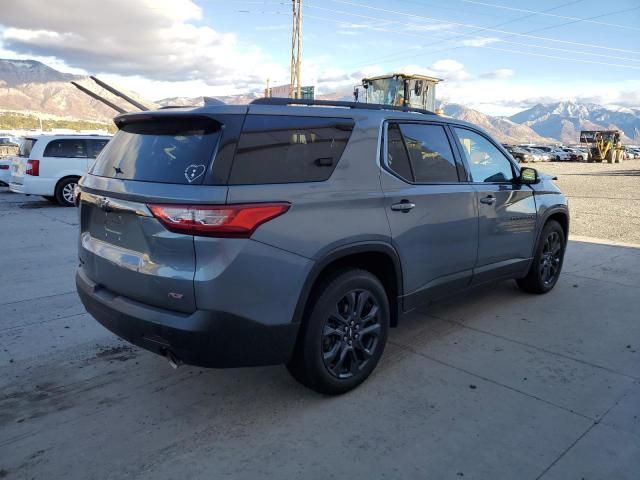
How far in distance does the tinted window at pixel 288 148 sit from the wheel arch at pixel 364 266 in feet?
1.58

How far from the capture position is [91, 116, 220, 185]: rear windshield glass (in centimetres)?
271

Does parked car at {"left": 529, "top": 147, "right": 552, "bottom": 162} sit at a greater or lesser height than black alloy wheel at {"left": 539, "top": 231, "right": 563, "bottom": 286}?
greater

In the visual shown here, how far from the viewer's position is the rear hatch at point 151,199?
2623mm

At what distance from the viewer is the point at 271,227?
2727 millimetres

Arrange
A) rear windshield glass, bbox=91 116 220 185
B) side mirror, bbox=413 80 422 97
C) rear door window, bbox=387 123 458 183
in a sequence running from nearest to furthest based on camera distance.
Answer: rear windshield glass, bbox=91 116 220 185 < rear door window, bbox=387 123 458 183 < side mirror, bbox=413 80 422 97

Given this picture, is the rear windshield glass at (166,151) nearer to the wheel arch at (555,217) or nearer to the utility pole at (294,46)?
the wheel arch at (555,217)

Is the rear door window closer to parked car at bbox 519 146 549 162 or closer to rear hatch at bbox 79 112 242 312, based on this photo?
rear hatch at bbox 79 112 242 312

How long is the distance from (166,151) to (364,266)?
4.86 ft

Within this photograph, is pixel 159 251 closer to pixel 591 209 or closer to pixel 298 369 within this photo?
pixel 298 369

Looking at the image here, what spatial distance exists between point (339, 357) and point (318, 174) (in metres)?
1.17

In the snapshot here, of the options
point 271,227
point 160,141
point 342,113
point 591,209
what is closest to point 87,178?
point 160,141

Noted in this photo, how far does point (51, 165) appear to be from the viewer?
12.0 m

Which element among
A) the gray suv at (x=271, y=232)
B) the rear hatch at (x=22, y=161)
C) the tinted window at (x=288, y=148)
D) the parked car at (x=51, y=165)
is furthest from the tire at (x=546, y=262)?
the rear hatch at (x=22, y=161)

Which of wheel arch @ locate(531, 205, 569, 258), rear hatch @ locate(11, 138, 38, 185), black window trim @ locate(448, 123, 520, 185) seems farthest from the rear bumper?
rear hatch @ locate(11, 138, 38, 185)
